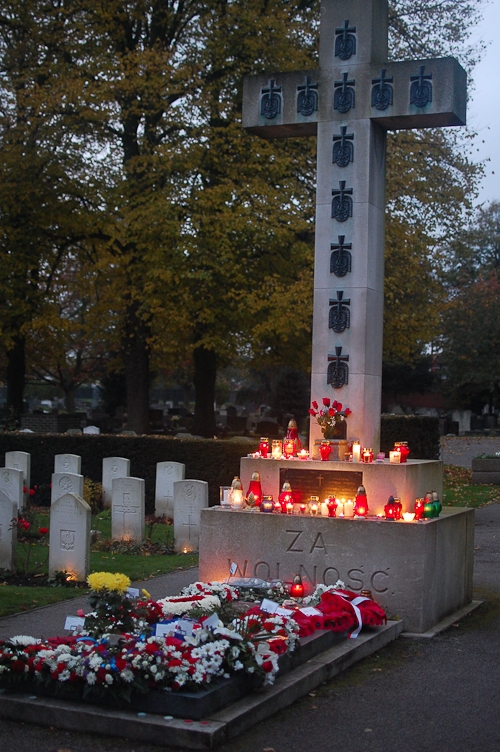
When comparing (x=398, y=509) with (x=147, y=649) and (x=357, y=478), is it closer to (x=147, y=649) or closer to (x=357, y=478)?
(x=357, y=478)

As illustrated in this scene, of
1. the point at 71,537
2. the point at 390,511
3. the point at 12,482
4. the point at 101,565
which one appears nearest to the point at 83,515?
the point at 71,537

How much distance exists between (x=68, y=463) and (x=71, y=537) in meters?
7.20

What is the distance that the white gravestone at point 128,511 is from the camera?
1448 cm

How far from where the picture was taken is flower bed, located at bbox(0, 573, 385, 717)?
5992mm

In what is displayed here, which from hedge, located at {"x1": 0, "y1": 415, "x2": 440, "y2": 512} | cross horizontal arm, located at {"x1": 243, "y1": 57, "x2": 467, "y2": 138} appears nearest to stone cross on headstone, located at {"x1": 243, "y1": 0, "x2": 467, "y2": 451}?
cross horizontal arm, located at {"x1": 243, "y1": 57, "x2": 467, "y2": 138}

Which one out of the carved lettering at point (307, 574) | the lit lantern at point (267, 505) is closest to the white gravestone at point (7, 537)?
the lit lantern at point (267, 505)

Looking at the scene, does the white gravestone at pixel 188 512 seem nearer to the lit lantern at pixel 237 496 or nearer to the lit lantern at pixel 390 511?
A: the lit lantern at pixel 237 496

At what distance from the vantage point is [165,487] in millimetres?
17453

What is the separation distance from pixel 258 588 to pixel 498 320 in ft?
146

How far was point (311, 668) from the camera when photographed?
6988mm

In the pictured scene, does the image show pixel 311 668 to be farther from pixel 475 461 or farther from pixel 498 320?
pixel 498 320

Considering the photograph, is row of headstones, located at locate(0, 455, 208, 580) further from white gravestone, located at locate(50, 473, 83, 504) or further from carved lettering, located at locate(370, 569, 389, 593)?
carved lettering, located at locate(370, 569, 389, 593)

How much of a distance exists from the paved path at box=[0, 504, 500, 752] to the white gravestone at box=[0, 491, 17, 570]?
3.45m

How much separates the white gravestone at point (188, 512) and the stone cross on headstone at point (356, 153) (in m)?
4.75
